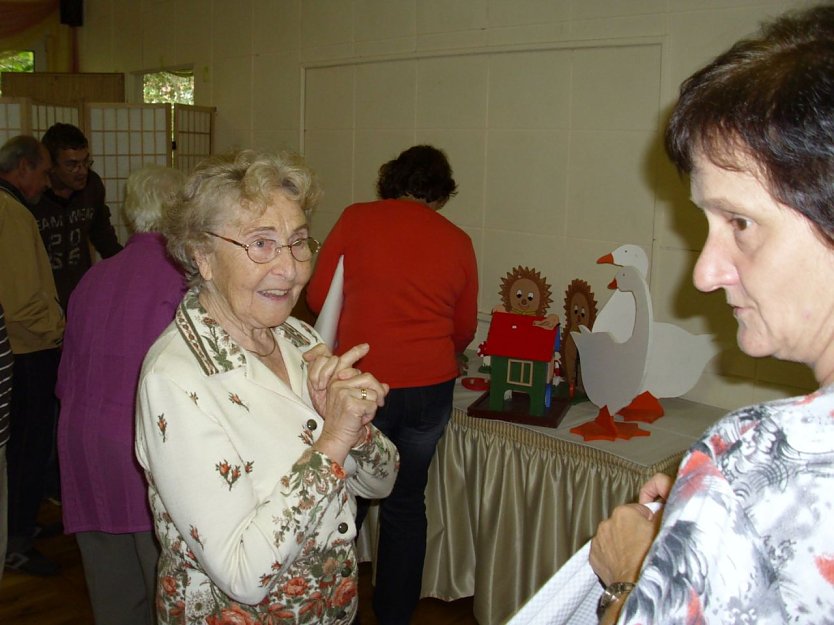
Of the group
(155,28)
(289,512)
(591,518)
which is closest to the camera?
(289,512)

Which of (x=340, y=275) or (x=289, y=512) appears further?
(x=340, y=275)

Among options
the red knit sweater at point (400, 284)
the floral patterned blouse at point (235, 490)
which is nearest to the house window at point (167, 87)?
the red knit sweater at point (400, 284)

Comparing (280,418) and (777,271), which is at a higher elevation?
(777,271)

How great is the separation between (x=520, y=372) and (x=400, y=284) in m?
0.49

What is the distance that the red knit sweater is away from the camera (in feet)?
8.00

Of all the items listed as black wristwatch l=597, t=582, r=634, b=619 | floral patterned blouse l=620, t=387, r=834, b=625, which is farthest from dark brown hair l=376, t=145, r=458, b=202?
floral patterned blouse l=620, t=387, r=834, b=625

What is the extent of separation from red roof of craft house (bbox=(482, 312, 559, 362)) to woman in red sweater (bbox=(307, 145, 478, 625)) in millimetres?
123

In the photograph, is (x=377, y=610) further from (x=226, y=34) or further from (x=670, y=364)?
(x=226, y=34)

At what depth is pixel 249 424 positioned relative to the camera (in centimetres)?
129

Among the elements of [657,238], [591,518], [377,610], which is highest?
[657,238]

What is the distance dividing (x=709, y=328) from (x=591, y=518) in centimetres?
86

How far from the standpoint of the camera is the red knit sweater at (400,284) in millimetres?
2439

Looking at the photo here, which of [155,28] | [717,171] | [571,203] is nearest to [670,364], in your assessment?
[571,203]

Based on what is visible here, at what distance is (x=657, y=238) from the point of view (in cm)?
284
